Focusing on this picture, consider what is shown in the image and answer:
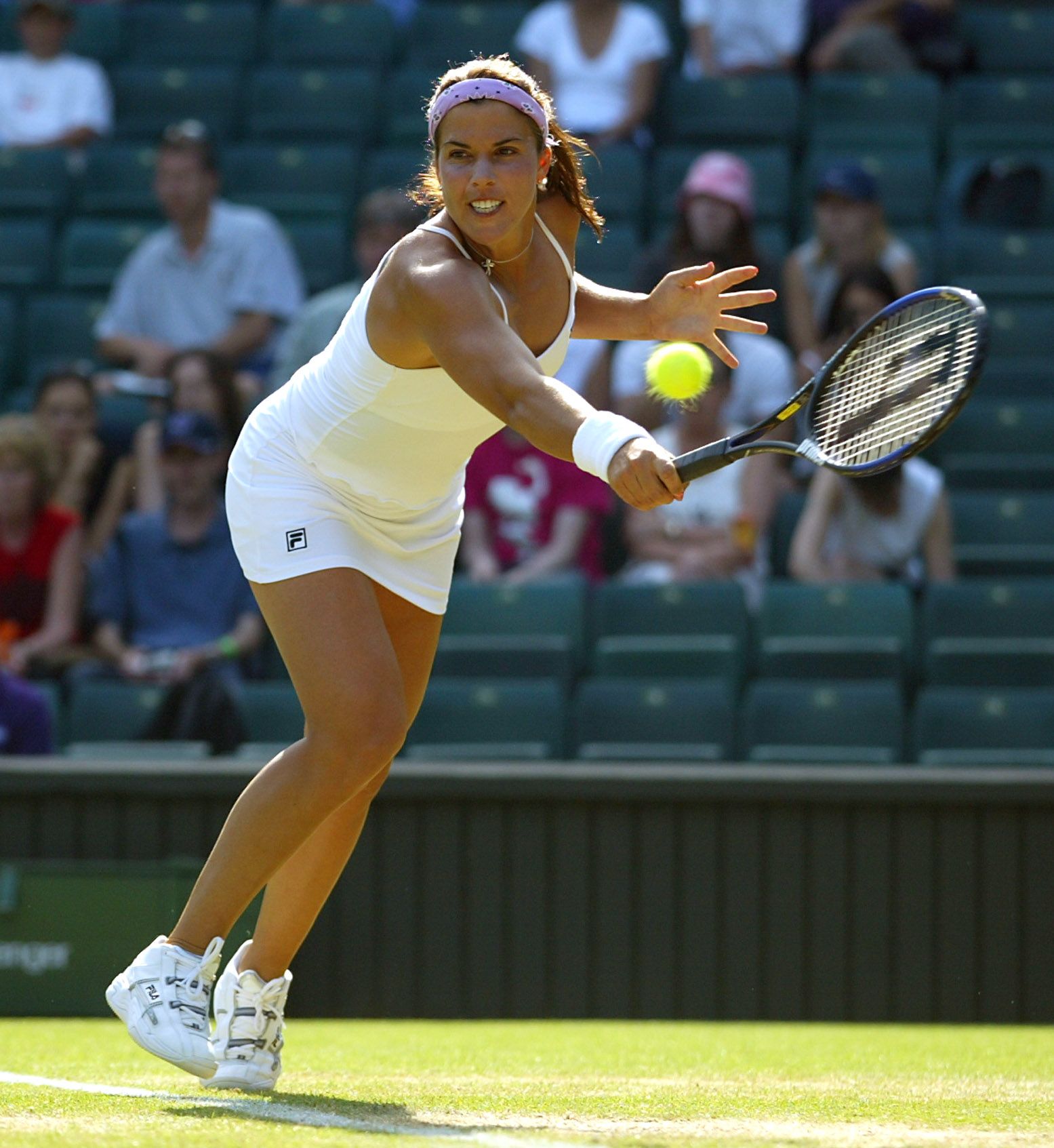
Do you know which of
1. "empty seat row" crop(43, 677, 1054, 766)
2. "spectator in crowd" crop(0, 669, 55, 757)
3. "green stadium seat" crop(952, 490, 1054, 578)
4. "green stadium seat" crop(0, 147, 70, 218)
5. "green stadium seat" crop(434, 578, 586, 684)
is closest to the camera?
"spectator in crowd" crop(0, 669, 55, 757)

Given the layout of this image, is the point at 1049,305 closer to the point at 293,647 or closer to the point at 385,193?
the point at 385,193

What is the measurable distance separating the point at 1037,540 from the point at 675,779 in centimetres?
258

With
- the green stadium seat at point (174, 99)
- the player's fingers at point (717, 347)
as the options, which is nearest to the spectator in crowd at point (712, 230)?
the green stadium seat at point (174, 99)

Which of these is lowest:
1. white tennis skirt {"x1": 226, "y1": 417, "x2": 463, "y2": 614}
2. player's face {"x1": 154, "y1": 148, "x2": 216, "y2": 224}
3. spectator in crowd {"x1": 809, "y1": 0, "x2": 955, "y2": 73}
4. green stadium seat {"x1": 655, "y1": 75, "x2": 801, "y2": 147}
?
white tennis skirt {"x1": 226, "y1": 417, "x2": 463, "y2": 614}

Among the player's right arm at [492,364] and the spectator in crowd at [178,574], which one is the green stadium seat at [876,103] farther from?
the player's right arm at [492,364]

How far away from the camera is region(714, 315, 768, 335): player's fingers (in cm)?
337

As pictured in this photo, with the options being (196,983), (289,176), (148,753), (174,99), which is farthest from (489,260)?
(174,99)

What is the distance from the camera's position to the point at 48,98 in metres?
9.31

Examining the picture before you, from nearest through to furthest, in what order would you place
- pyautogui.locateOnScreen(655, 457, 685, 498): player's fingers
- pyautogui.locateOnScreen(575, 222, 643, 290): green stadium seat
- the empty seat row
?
pyautogui.locateOnScreen(655, 457, 685, 498): player's fingers < the empty seat row < pyautogui.locateOnScreen(575, 222, 643, 290): green stadium seat

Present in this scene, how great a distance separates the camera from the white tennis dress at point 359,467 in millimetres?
3164

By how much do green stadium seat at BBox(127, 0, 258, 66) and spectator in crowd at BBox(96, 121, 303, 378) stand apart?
6.93ft

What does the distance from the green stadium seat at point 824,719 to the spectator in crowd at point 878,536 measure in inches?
29.5

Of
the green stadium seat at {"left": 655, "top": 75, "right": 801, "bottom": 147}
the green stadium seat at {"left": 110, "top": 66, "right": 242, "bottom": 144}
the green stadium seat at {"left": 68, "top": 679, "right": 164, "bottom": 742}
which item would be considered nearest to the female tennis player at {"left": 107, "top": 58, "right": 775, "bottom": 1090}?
the green stadium seat at {"left": 68, "top": 679, "right": 164, "bottom": 742}

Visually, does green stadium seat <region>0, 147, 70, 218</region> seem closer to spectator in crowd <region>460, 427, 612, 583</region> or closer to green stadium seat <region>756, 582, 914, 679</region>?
spectator in crowd <region>460, 427, 612, 583</region>
